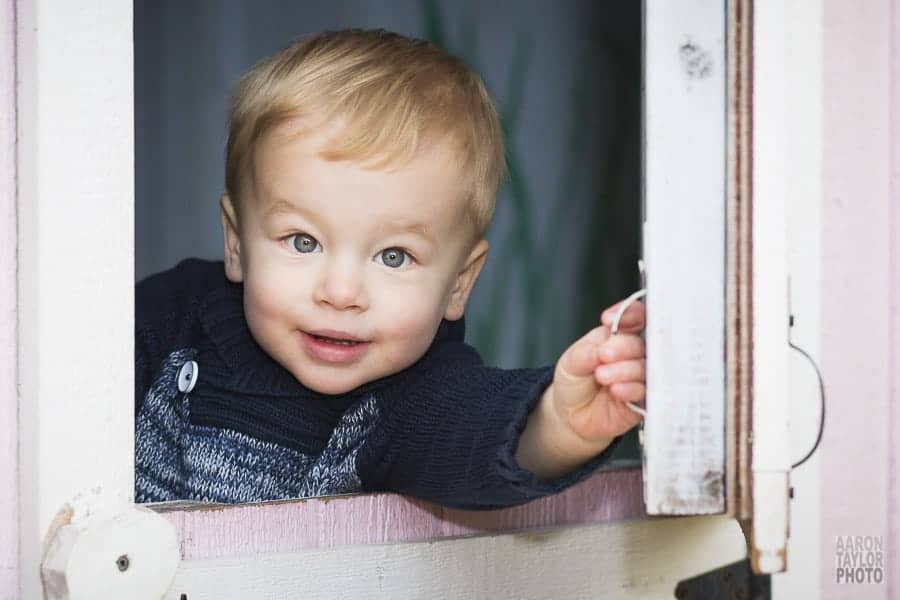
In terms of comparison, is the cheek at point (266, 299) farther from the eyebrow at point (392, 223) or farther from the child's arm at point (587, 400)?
the child's arm at point (587, 400)

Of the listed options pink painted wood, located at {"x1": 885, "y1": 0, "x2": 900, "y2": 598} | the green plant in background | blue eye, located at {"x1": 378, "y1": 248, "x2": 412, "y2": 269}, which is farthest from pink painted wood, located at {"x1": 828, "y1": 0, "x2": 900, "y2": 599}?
the green plant in background

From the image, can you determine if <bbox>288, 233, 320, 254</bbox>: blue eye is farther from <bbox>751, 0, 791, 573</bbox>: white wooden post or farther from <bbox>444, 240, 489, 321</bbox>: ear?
<bbox>751, 0, 791, 573</bbox>: white wooden post

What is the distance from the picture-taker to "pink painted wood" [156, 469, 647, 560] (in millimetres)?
1174

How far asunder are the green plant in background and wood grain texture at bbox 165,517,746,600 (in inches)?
37.9

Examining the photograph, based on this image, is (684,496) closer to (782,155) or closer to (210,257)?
(782,155)

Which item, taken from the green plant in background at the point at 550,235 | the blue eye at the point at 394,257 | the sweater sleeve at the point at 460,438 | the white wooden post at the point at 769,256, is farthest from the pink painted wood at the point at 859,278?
the green plant in background at the point at 550,235

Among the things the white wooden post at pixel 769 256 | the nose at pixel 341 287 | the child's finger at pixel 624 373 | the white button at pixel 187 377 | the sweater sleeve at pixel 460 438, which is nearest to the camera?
the white wooden post at pixel 769 256

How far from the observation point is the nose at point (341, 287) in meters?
1.42

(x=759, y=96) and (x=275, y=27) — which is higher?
(x=275, y=27)

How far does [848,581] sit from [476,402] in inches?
18.3

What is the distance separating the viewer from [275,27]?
2.46 metres

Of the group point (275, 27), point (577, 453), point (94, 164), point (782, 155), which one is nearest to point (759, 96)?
point (782, 155)

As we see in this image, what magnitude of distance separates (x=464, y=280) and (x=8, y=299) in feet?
2.48

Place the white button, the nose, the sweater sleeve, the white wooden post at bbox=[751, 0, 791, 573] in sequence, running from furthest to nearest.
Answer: the white button → the nose → the sweater sleeve → the white wooden post at bbox=[751, 0, 791, 573]
